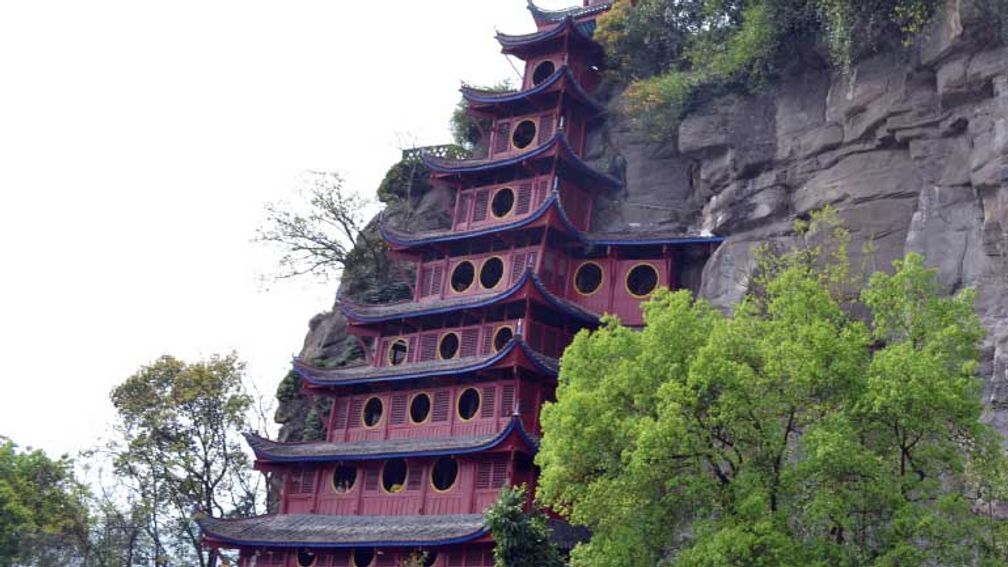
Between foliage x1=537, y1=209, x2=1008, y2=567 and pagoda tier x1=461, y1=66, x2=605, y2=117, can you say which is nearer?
foliage x1=537, y1=209, x2=1008, y2=567

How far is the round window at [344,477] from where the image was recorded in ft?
106

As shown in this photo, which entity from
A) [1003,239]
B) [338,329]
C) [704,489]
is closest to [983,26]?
[1003,239]

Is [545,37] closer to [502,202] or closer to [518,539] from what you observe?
[502,202]

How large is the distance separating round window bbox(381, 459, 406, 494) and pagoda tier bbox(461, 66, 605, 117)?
12.1m

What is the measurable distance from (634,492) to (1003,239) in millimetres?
10333

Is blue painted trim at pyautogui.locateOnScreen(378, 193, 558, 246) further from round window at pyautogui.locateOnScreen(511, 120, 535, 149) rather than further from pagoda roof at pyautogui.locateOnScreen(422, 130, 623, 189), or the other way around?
round window at pyautogui.locateOnScreen(511, 120, 535, 149)

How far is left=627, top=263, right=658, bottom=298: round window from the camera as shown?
107 feet

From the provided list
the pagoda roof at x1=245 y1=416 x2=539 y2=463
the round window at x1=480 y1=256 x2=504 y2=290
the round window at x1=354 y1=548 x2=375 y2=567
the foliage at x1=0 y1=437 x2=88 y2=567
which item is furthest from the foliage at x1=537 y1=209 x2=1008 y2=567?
the foliage at x1=0 y1=437 x2=88 y2=567

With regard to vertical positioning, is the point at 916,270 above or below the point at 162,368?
below

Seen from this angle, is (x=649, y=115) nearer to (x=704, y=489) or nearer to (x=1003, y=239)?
(x=1003, y=239)

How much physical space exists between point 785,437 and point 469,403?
13607 mm

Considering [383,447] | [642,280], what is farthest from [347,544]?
[642,280]

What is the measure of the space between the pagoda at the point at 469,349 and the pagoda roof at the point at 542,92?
51 mm

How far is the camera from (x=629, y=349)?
20672 mm
